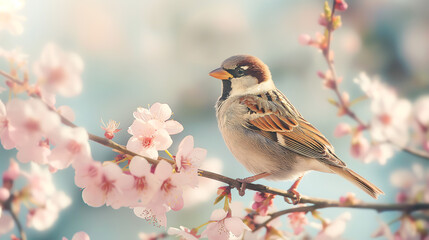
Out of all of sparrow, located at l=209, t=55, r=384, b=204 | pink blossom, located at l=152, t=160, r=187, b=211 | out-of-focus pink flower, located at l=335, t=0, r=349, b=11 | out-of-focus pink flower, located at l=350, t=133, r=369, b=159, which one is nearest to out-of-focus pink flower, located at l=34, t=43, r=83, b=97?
pink blossom, located at l=152, t=160, r=187, b=211

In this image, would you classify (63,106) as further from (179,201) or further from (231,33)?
(231,33)

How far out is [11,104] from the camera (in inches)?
17.5

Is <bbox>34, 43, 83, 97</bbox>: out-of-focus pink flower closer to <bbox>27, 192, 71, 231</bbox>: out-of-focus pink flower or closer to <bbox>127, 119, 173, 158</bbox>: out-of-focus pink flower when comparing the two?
<bbox>127, 119, 173, 158</bbox>: out-of-focus pink flower

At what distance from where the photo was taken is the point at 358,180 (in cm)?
69

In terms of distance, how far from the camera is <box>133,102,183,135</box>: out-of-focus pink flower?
58 cm

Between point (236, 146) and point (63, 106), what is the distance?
39cm

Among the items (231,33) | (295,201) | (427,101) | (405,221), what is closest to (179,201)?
(295,201)

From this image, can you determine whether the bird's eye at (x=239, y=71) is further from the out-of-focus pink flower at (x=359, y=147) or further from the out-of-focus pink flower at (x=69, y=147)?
the out-of-focus pink flower at (x=69, y=147)

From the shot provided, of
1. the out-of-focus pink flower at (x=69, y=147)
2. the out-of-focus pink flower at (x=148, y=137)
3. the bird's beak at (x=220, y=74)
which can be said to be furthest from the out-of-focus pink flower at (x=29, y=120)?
the bird's beak at (x=220, y=74)

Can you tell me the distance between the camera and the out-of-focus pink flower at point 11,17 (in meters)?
0.58

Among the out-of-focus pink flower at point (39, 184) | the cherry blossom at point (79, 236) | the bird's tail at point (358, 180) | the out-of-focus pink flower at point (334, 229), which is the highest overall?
the bird's tail at point (358, 180)

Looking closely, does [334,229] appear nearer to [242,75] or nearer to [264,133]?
[264,133]

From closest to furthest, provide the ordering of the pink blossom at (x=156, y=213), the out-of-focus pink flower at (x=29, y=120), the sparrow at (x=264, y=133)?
the out-of-focus pink flower at (x=29, y=120), the pink blossom at (x=156, y=213), the sparrow at (x=264, y=133)

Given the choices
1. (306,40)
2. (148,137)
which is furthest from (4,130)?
(306,40)
